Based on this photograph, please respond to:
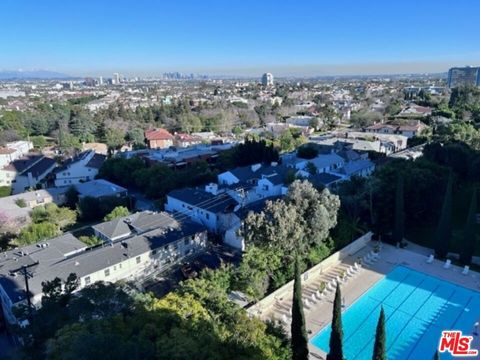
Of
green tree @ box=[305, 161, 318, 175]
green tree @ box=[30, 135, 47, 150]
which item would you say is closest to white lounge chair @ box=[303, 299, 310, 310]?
green tree @ box=[305, 161, 318, 175]

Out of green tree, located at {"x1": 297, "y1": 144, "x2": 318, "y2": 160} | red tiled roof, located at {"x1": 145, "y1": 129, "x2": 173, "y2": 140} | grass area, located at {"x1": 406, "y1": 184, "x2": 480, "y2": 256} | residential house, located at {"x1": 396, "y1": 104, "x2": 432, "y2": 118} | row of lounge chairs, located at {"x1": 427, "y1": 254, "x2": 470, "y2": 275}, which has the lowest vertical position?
row of lounge chairs, located at {"x1": 427, "y1": 254, "x2": 470, "y2": 275}

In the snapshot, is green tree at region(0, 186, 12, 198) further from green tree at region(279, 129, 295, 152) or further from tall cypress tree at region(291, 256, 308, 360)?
tall cypress tree at region(291, 256, 308, 360)

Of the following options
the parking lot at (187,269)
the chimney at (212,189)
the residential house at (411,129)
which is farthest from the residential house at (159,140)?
the parking lot at (187,269)

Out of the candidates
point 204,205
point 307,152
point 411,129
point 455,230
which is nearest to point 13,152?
point 204,205

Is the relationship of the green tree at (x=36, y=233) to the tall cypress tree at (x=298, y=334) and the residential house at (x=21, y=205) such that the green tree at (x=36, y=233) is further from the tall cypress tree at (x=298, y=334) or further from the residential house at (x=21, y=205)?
the tall cypress tree at (x=298, y=334)

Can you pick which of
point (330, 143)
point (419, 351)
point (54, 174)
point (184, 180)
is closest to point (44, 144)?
point (54, 174)

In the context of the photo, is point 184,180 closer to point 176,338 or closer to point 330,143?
point 330,143

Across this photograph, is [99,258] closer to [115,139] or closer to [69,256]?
[69,256]
